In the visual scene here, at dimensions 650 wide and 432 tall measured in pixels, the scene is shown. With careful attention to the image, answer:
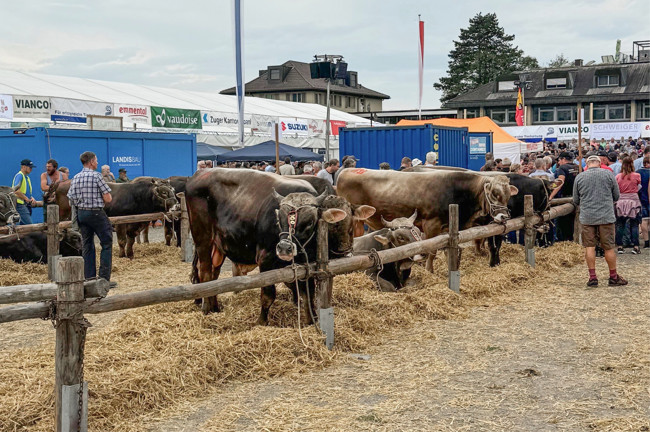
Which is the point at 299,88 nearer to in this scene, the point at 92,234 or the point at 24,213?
the point at 24,213

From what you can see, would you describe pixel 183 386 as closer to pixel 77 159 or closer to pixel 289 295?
pixel 289 295

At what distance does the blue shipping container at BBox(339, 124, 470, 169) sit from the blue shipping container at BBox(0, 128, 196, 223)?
18.0 feet

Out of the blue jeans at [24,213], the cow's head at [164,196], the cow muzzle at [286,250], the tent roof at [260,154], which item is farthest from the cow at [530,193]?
the tent roof at [260,154]

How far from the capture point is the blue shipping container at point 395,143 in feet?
56.4

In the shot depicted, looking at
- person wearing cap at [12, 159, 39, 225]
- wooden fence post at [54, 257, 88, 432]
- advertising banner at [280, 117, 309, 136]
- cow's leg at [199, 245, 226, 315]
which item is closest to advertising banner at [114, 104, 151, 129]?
advertising banner at [280, 117, 309, 136]

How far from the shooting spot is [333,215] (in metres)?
6.66

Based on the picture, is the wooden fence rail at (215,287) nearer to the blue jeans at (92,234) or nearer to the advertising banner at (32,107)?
the blue jeans at (92,234)

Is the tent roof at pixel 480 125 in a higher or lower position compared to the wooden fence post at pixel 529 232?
higher

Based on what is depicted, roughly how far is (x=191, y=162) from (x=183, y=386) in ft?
54.1

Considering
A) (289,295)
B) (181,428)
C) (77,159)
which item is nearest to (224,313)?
(289,295)

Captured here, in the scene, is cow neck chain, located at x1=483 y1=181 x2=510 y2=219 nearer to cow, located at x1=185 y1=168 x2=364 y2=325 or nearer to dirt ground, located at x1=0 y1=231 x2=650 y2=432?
dirt ground, located at x1=0 y1=231 x2=650 y2=432

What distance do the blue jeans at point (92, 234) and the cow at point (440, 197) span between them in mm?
4055

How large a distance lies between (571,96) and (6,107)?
47959 mm

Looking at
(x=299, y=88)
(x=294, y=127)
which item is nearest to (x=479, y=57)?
(x=299, y=88)
